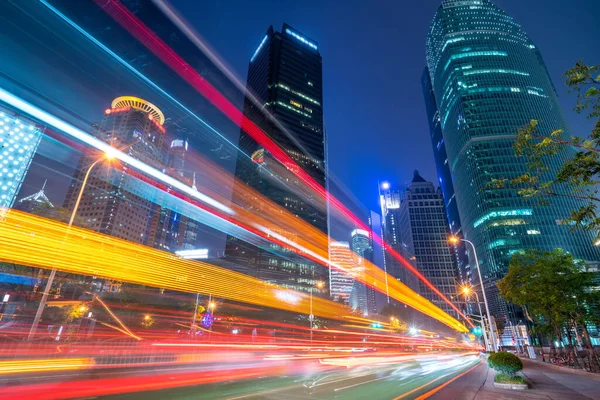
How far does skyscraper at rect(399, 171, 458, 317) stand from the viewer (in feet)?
515

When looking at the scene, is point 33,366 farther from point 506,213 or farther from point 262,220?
point 506,213

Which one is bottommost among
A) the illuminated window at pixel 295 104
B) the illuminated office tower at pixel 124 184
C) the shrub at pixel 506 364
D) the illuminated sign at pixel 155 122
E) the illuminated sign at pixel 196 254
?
the shrub at pixel 506 364

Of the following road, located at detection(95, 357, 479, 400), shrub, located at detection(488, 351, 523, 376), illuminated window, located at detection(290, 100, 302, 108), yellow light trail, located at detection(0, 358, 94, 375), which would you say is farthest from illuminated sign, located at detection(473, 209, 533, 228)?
yellow light trail, located at detection(0, 358, 94, 375)

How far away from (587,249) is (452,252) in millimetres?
70186

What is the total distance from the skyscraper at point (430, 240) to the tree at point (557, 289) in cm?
13671

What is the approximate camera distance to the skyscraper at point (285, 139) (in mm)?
126500

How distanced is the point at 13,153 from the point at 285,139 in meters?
101

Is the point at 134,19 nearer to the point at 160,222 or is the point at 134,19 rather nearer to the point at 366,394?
the point at 366,394

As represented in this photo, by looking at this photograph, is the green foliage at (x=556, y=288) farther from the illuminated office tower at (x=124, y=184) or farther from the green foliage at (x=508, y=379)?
the illuminated office tower at (x=124, y=184)

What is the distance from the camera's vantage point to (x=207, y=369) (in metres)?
18.1

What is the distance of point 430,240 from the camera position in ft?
550

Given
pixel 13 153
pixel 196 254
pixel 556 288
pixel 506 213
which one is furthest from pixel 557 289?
pixel 13 153

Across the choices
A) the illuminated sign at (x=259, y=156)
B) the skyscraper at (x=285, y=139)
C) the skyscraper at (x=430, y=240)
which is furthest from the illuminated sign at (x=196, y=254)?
the skyscraper at (x=430, y=240)

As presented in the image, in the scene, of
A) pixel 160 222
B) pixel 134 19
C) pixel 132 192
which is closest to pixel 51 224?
pixel 134 19
